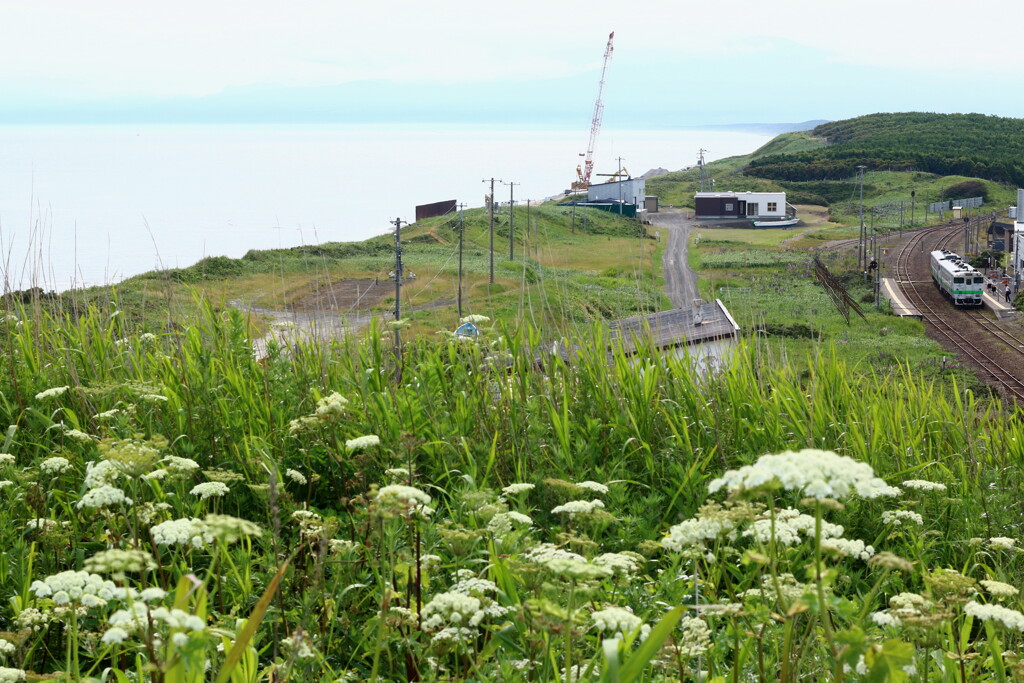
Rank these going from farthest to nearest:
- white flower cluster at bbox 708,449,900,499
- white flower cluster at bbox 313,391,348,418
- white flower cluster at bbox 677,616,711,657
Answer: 1. white flower cluster at bbox 313,391,348,418
2. white flower cluster at bbox 677,616,711,657
3. white flower cluster at bbox 708,449,900,499

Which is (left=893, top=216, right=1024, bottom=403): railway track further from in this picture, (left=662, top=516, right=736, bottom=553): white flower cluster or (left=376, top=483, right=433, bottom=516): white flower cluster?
(left=376, top=483, right=433, bottom=516): white flower cluster

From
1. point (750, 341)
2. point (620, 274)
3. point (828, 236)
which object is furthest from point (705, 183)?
point (750, 341)

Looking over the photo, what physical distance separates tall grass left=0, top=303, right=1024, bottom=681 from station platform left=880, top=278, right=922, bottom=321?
46838 millimetres

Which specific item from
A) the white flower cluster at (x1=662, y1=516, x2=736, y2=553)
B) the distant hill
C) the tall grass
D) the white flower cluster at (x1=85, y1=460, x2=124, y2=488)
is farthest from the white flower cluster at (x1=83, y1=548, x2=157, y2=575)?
the distant hill

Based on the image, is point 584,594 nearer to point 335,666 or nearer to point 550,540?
point 335,666

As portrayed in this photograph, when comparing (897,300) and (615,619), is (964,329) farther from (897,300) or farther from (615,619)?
(615,619)

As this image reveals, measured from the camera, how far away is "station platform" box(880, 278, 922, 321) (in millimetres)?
48750

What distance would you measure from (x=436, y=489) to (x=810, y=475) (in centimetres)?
273

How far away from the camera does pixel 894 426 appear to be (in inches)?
184

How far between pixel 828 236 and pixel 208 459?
9085 centimetres

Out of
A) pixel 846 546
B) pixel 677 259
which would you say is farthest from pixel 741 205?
pixel 846 546

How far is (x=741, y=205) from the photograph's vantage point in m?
102

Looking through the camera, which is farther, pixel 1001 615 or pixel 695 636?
pixel 695 636

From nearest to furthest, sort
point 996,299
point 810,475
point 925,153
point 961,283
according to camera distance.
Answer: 1. point 810,475
2. point 961,283
3. point 996,299
4. point 925,153
